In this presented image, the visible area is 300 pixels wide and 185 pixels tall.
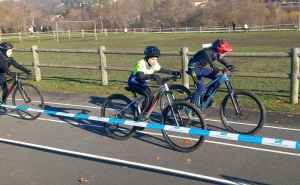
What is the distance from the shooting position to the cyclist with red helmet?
23.3 feet

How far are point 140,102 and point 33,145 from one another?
2093 millimetres

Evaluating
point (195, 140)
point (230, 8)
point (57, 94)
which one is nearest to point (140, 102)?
point (195, 140)

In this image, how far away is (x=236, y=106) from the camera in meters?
7.04

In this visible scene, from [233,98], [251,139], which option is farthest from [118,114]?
[251,139]

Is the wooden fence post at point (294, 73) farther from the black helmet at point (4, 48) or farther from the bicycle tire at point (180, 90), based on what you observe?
the black helmet at point (4, 48)

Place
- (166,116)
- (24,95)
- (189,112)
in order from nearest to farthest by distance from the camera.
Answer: (189,112)
(166,116)
(24,95)

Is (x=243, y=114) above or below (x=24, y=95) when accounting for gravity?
below

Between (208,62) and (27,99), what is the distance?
4382mm

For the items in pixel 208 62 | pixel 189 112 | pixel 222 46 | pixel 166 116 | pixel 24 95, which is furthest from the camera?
pixel 24 95

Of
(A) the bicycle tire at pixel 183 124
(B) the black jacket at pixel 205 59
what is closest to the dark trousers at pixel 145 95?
(A) the bicycle tire at pixel 183 124

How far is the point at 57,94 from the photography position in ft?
38.5

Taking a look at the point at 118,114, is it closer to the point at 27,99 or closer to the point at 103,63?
the point at 27,99

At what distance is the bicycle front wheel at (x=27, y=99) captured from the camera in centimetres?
878

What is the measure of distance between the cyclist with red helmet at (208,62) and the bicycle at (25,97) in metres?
3.63
